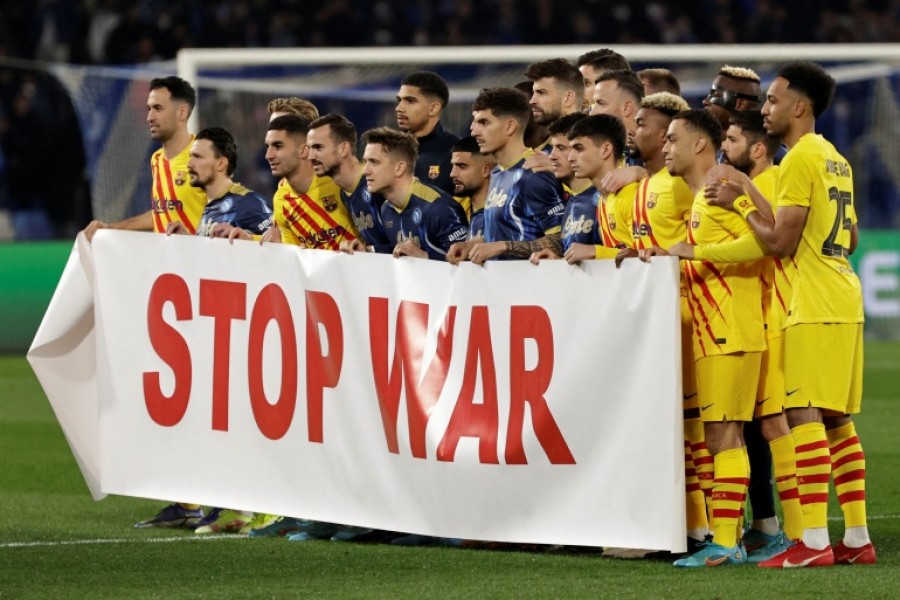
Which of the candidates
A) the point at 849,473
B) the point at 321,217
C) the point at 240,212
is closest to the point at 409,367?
the point at 321,217

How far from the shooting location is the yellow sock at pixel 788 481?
21.8 ft

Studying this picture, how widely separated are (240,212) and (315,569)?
1964 millimetres

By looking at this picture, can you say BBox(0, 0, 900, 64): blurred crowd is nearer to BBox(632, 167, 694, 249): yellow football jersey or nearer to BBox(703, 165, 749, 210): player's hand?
BBox(632, 167, 694, 249): yellow football jersey

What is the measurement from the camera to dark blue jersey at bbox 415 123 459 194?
8102mm

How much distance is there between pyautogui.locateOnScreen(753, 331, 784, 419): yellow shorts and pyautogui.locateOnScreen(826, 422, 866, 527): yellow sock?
247 mm

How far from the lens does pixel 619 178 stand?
22.1ft

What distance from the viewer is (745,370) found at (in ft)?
21.0

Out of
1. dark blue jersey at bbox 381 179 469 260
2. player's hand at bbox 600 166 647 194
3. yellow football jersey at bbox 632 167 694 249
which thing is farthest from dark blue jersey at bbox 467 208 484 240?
yellow football jersey at bbox 632 167 694 249

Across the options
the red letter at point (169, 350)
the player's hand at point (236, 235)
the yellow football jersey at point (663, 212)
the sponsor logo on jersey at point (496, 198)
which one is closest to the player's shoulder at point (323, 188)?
the player's hand at point (236, 235)

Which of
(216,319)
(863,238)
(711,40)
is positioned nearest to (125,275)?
(216,319)

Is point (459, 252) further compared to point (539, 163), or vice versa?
point (539, 163)

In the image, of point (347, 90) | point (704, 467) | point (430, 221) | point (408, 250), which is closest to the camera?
point (704, 467)

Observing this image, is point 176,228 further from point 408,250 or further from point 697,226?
point 697,226

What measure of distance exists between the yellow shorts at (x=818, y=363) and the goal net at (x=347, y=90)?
952 centimetres
